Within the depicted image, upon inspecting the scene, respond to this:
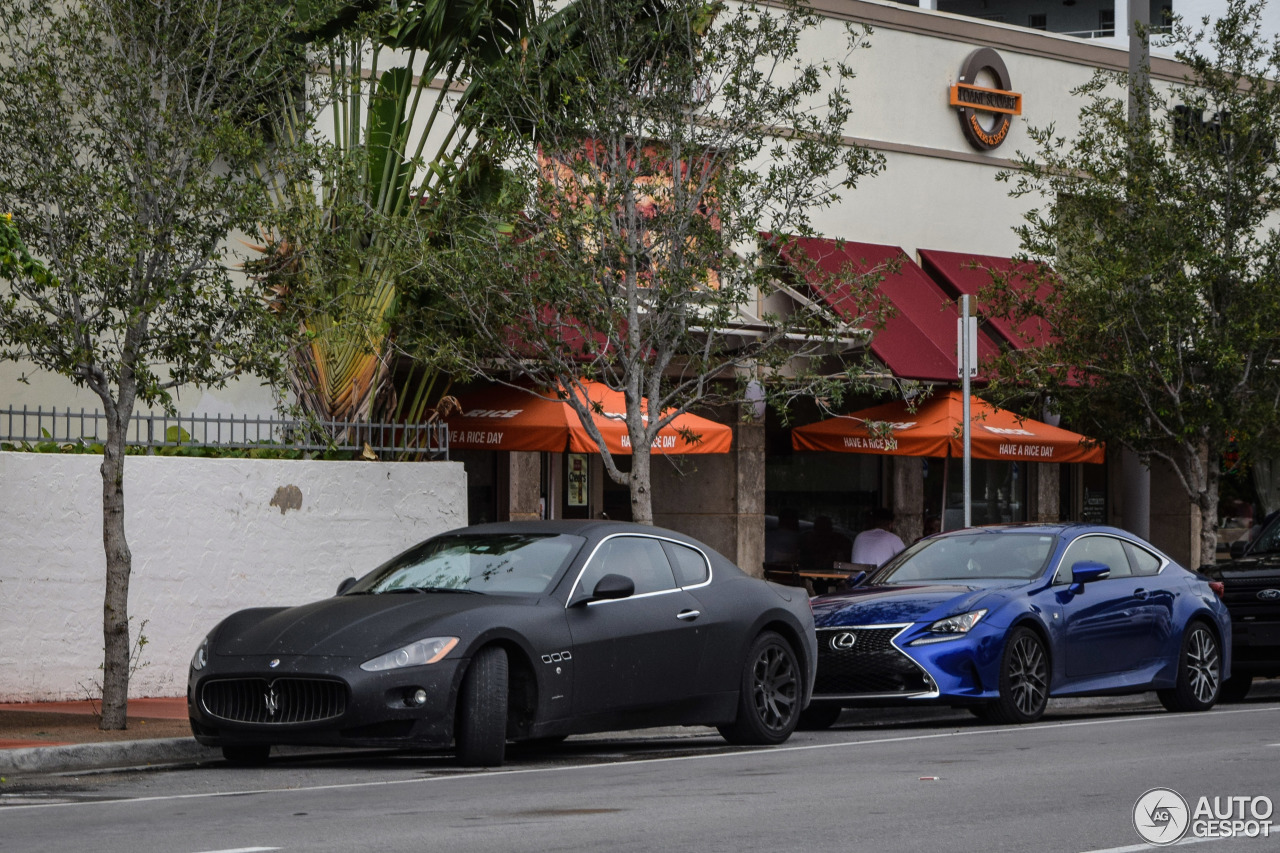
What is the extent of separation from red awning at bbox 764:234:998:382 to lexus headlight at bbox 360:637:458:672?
33.9ft

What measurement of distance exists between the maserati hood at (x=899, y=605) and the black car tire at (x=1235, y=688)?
4.30 m

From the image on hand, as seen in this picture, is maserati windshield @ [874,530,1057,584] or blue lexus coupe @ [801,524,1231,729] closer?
blue lexus coupe @ [801,524,1231,729]

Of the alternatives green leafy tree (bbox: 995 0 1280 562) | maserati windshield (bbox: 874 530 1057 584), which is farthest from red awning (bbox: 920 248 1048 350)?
maserati windshield (bbox: 874 530 1057 584)

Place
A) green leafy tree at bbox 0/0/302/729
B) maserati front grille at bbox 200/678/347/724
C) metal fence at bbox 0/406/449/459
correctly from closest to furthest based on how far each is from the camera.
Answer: maserati front grille at bbox 200/678/347/724 → green leafy tree at bbox 0/0/302/729 → metal fence at bbox 0/406/449/459

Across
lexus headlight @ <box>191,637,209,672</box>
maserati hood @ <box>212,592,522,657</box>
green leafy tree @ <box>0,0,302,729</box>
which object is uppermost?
green leafy tree @ <box>0,0,302,729</box>

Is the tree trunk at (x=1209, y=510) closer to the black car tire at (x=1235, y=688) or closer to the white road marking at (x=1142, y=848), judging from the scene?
the black car tire at (x=1235, y=688)

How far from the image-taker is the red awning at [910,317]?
67.5 feet

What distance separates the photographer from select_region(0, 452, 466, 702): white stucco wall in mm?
14000

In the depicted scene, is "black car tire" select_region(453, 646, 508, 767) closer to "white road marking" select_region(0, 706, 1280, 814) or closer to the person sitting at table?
"white road marking" select_region(0, 706, 1280, 814)

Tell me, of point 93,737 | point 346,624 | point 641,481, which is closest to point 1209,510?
point 641,481

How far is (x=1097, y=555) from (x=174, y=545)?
7294 mm

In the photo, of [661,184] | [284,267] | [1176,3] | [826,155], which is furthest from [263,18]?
[1176,3]

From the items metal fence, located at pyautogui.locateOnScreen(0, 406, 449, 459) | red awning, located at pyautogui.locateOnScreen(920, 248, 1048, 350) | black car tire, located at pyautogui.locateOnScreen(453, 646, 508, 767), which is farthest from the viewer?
red awning, located at pyautogui.locateOnScreen(920, 248, 1048, 350)

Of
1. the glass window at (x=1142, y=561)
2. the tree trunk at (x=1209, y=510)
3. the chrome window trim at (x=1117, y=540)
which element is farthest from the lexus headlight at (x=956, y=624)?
the tree trunk at (x=1209, y=510)
